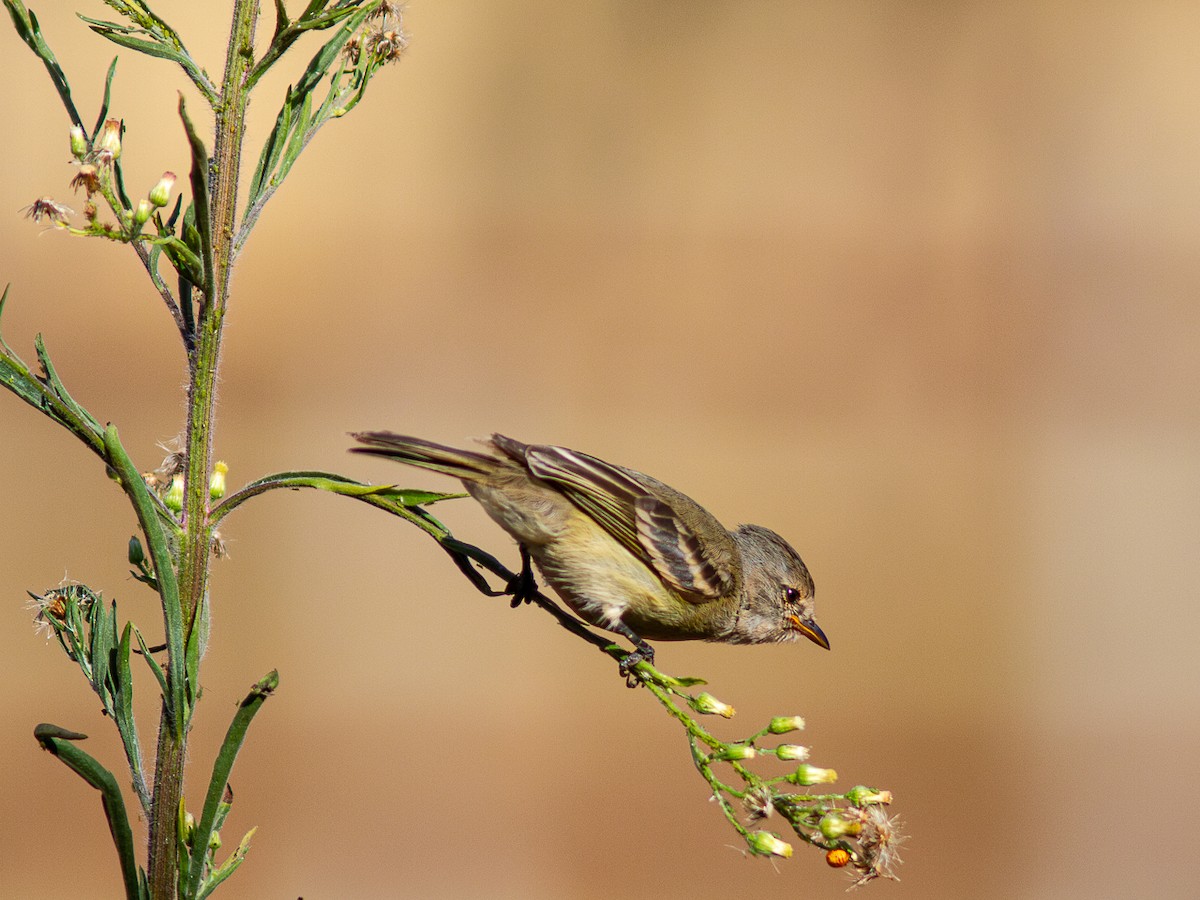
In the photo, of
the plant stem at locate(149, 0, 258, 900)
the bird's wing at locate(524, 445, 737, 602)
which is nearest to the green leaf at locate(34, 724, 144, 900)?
the plant stem at locate(149, 0, 258, 900)

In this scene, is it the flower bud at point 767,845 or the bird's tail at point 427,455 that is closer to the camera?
the flower bud at point 767,845

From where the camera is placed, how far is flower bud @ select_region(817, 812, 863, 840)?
1.18m

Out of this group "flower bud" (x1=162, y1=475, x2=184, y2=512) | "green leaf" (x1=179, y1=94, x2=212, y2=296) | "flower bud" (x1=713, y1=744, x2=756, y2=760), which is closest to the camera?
"green leaf" (x1=179, y1=94, x2=212, y2=296)

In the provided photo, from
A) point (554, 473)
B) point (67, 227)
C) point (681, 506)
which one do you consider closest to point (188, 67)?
point (67, 227)

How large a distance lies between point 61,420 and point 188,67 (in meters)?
0.35

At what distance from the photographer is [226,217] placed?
3.24 feet

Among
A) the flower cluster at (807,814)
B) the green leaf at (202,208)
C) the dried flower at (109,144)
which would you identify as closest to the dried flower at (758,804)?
the flower cluster at (807,814)

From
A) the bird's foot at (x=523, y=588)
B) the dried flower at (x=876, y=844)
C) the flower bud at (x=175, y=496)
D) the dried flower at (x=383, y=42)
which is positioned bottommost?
the dried flower at (x=876, y=844)

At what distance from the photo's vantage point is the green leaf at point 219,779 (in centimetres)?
101

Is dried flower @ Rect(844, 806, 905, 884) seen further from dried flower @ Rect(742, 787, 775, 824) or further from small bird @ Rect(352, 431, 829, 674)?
small bird @ Rect(352, 431, 829, 674)

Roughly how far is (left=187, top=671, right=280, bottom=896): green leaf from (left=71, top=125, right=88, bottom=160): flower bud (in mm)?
503

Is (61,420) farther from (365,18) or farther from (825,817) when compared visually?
(825,817)

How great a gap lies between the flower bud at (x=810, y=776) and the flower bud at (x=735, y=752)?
0.06 m

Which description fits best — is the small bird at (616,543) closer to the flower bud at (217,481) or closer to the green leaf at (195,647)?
the flower bud at (217,481)
